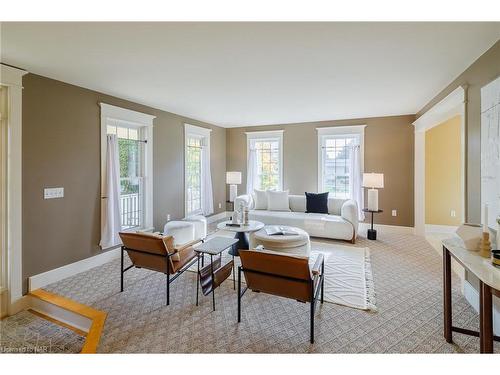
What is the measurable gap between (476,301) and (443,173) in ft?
12.6

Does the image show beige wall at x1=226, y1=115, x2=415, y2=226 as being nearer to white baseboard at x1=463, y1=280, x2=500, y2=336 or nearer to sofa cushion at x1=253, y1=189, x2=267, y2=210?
sofa cushion at x1=253, y1=189, x2=267, y2=210

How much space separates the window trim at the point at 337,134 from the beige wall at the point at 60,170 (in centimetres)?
424

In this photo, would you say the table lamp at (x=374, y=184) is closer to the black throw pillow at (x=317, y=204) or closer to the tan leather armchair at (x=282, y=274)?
the black throw pillow at (x=317, y=204)

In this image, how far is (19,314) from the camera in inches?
102

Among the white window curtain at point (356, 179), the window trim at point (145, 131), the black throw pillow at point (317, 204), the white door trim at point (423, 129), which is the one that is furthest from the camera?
the white window curtain at point (356, 179)

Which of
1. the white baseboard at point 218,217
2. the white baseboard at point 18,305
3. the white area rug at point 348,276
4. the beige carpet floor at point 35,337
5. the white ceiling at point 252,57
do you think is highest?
the white ceiling at point 252,57

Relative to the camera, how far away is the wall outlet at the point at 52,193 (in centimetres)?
297

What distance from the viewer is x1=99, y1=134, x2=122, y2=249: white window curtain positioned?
12.0ft

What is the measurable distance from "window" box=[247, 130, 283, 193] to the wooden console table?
4.68 meters

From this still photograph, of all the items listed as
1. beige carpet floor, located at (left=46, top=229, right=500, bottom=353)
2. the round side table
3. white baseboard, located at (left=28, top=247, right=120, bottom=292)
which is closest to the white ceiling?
the round side table

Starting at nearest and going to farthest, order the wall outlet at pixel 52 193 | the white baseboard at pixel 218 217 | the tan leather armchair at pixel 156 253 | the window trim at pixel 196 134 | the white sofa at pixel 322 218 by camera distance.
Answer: the tan leather armchair at pixel 156 253
the wall outlet at pixel 52 193
the white sofa at pixel 322 218
the window trim at pixel 196 134
the white baseboard at pixel 218 217

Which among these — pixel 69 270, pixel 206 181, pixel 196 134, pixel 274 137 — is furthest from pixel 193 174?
pixel 69 270

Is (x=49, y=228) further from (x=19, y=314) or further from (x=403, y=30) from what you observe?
(x=403, y=30)

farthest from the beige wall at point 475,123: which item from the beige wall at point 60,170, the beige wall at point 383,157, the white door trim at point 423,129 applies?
the beige wall at point 60,170
